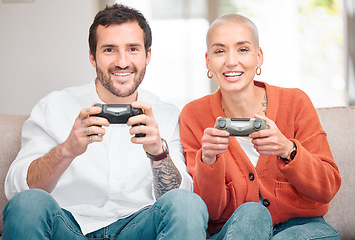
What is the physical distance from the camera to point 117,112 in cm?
147

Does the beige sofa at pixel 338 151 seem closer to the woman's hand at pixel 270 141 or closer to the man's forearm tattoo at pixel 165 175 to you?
the woman's hand at pixel 270 141

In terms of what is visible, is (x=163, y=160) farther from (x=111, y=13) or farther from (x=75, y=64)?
(x=75, y=64)

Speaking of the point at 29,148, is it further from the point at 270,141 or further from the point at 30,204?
the point at 270,141

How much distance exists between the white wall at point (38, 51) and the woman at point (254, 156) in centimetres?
200

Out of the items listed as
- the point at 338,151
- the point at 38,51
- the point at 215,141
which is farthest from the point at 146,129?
the point at 38,51

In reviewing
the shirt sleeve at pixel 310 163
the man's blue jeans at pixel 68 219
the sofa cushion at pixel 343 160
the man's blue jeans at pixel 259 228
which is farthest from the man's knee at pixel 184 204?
the sofa cushion at pixel 343 160

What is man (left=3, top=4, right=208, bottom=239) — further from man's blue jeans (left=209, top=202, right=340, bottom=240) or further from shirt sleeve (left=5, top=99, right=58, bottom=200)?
man's blue jeans (left=209, top=202, right=340, bottom=240)

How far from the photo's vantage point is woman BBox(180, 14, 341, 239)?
1498 millimetres

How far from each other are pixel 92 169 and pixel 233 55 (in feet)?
2.14

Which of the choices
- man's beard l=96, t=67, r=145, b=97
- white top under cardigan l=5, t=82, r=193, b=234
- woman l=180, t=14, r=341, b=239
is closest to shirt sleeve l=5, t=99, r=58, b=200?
white top under cardigan l=5, t=82, r=193, b=234

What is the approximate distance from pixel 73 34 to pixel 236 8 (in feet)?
4.80

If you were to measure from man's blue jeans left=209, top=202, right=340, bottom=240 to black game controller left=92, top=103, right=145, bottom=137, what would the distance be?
43cm

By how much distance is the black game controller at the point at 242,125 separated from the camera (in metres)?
1.44

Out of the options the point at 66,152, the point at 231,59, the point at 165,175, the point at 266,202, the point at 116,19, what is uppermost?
the point at 116,19
